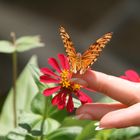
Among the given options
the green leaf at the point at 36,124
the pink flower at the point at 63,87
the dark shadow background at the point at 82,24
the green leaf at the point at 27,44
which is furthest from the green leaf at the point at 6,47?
the dark shadow background at the point at 82,24

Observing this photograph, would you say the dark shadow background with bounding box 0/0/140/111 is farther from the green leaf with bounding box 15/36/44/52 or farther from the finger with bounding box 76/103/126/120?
the finger with bounding box 76/103/126/120

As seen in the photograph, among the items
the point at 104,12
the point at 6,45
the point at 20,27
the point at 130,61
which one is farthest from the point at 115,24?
the point at 6,45

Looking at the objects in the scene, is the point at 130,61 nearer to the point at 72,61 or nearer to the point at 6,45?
the point at 6,45

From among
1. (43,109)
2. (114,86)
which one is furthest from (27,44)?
(114,86)

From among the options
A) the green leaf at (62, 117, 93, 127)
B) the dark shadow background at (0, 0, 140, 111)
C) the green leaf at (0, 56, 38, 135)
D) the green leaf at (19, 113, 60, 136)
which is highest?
the dark shadow background at (0, 0, 140, 111)

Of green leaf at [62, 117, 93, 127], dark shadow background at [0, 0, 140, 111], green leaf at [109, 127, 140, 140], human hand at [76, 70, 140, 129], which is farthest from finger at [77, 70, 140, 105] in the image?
dark shadow background at [0, 0, 140, 111]

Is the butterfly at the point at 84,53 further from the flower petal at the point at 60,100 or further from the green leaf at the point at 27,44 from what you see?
the green leaf at the point at 27,44
